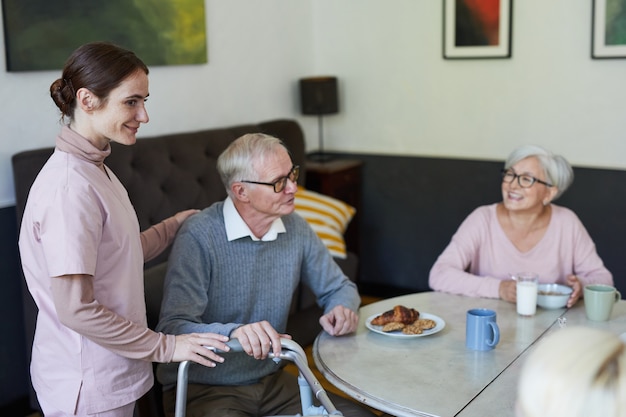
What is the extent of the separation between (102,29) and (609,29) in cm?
223

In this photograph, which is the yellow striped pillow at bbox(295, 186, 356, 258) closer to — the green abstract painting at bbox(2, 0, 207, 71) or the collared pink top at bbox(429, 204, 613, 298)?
the green abstract painting at bbox(2, 0, 207, 71)

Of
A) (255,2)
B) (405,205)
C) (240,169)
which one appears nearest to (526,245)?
(240,169)

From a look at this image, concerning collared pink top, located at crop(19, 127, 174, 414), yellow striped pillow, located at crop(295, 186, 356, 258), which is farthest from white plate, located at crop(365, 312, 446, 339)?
yellow striped pillow, located at crop(295, 186, 356, 258)

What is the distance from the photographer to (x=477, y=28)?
13.1 ft

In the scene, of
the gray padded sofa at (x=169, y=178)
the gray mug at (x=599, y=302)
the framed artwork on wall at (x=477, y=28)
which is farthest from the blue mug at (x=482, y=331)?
the framed artwork on wall at (x=477, y=28)

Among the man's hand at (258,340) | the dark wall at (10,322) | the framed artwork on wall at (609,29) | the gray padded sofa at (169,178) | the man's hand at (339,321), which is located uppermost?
the framed artwork on wall at (609,29)

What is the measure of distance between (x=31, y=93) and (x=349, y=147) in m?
2.01

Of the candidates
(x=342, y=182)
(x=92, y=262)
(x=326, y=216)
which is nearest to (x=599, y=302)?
(x=92, y=262)

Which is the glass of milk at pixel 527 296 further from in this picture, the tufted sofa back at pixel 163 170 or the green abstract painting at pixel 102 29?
the green abstract painting at pixel 102 29

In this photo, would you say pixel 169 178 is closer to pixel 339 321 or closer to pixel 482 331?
pixel 339 321

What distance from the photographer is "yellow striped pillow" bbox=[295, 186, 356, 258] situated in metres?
3.76

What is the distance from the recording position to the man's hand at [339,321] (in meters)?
2.10

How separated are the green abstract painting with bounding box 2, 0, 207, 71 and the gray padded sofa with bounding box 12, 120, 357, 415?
14.4 inches

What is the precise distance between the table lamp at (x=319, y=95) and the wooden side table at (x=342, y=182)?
0.97 ft
